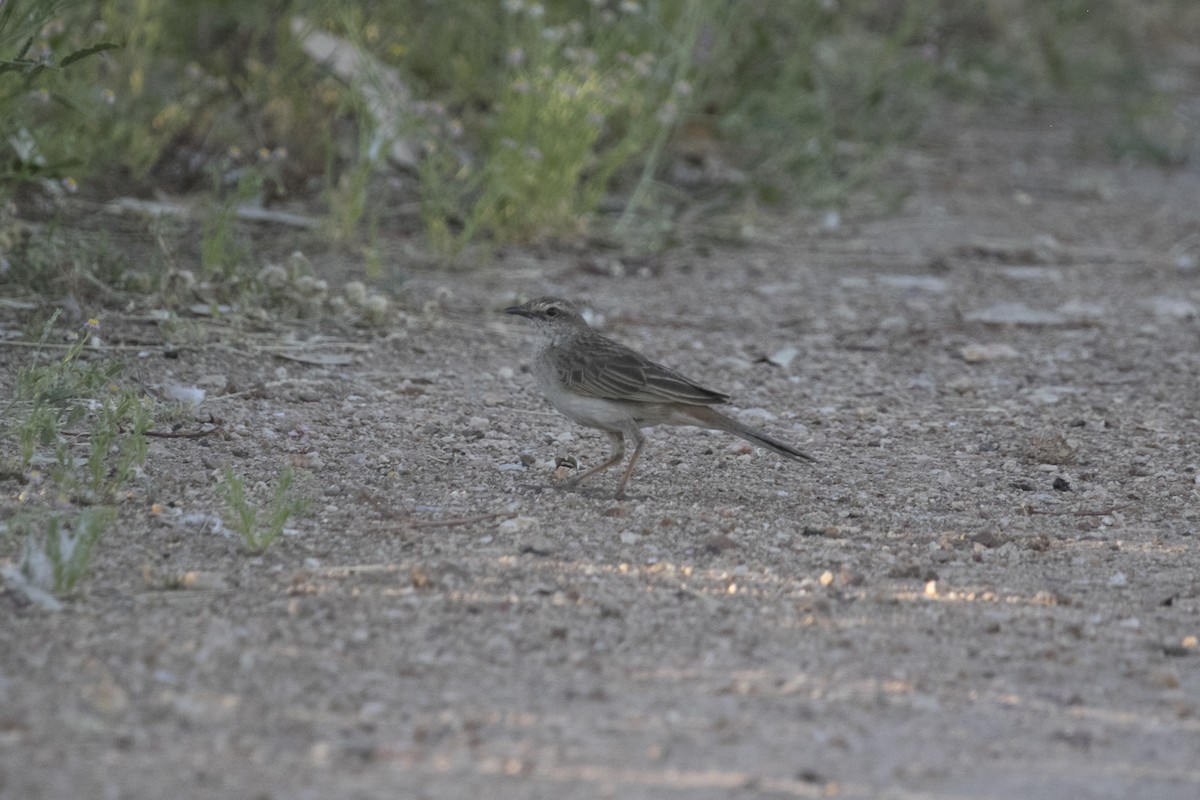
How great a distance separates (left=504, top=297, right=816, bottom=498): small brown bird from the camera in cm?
587

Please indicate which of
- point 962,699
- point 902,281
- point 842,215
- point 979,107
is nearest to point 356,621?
point 962,699

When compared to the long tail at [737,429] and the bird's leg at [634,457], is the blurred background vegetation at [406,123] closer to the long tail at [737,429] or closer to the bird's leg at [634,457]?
the bird's leg at [634,457]

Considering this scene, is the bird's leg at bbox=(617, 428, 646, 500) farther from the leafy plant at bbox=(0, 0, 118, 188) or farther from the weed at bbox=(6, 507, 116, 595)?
the leafy plant at bbox=(0, 0, 118, 188)

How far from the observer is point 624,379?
5.93 meters

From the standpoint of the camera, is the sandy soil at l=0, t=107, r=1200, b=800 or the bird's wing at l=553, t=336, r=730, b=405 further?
the bird's wing at l=553, t=336, r=730, b=405

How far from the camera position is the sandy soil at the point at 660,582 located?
3.54m

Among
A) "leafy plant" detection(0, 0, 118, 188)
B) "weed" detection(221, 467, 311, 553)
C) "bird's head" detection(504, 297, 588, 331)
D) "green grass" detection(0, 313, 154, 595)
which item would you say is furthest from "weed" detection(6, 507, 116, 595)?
"bird's head" detection(504, 297, 588, 331)

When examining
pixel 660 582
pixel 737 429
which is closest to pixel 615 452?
pixel 737 429

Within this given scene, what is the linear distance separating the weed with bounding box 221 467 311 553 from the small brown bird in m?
1.32

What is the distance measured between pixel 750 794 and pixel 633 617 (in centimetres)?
110

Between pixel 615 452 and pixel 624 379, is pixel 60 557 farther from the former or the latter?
pixel 615 452

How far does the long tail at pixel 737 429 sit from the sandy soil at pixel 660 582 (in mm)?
230

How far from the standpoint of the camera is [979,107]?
1619 cm

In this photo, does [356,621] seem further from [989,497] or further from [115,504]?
[989,497]
